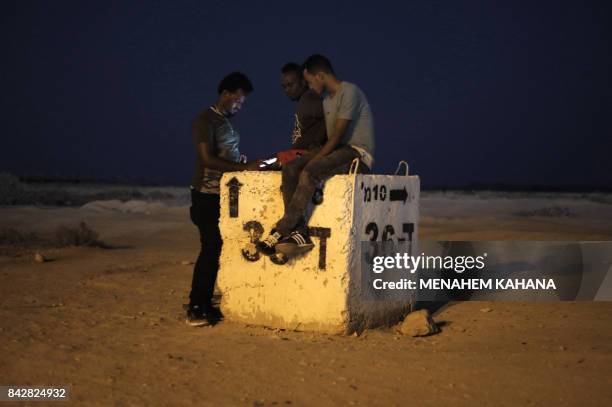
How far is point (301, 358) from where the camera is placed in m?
4.71

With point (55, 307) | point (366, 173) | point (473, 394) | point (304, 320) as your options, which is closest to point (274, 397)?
point (473, 394)

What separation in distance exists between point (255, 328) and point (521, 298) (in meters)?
3.42

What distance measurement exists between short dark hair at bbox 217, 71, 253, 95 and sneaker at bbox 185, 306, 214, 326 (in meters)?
2.09

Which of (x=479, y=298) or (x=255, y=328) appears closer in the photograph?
(x=255, y=328)

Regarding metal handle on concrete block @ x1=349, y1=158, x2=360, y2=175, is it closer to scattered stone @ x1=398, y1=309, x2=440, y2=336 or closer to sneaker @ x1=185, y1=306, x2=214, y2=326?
scattered stone @ x1=398, y1=309, x2=440, y2=336

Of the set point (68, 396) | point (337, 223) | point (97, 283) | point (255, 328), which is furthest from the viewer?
point (97, 283)

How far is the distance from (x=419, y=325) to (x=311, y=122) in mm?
2109

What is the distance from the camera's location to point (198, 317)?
588cm

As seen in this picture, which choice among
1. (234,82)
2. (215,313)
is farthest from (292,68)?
(215,313)

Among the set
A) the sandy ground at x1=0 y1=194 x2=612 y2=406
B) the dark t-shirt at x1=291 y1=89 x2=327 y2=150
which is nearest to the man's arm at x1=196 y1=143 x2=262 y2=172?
the dark t-shirt at x1=291 y1=89 x2=327 y2=150

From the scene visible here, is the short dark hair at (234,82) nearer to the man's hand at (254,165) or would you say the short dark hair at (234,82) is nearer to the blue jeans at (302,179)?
the man's hand at (254,165)

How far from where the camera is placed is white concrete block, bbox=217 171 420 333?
17.6 feet

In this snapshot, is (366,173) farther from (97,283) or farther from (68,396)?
(97,283)

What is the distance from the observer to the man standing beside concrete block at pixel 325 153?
523cm
